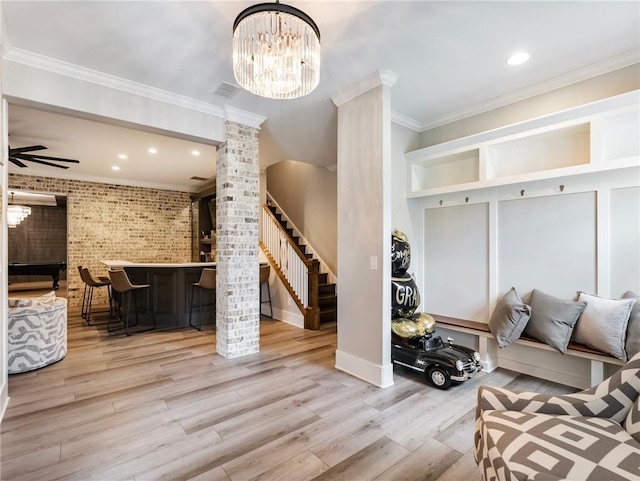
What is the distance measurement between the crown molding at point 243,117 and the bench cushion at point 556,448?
365 cm

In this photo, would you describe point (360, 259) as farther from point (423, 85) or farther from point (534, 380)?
point (534, 380)

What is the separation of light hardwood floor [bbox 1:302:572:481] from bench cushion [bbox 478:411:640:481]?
1.97ft

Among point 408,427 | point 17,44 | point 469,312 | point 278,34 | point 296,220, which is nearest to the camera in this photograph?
point 278,34

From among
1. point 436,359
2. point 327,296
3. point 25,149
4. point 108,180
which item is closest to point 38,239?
point 108,180

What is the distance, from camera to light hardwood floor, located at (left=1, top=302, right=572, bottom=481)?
180cm

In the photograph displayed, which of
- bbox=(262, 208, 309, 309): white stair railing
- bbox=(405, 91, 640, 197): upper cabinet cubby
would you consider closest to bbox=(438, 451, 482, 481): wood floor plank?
bbox=(405, 91, 640, 197): upper cabinet cubby

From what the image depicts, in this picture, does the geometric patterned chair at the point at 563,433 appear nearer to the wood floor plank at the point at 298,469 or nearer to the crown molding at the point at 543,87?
the wood floor plank at the point at 298,469

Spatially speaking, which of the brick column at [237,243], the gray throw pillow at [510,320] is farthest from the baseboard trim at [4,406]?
the gray throw pillow at [510,320]

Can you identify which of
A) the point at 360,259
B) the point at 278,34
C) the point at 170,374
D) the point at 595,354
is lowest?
the point at 170,374

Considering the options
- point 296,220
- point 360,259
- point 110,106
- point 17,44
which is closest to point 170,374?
point 360,259

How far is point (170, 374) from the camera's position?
313cm

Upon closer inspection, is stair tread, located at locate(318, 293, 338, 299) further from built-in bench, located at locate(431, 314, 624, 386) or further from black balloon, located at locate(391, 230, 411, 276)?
black balloon, located at locate(391, 230, 411, 276)

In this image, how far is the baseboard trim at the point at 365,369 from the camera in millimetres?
2844

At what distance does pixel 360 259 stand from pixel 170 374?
224 centimetres
